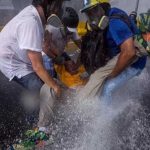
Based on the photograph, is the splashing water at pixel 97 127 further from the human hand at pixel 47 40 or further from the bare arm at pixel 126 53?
the human hand at pixel 47 40

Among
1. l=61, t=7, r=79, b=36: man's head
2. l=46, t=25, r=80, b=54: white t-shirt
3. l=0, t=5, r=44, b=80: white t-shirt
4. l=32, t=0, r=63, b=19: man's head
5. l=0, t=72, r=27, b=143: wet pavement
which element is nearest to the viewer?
l=0, t=5, r=44, b=80: white t-shirt

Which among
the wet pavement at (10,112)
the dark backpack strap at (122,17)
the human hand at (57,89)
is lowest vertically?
the wet pavement at (10,112)

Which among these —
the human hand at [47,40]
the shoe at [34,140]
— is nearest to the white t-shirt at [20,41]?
the human hand at [47,40]

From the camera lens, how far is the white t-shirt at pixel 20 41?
4484 millimetres

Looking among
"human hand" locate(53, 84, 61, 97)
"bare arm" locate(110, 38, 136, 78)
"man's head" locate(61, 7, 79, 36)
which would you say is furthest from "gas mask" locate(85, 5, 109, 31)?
"human hand" locate(53, 84, 61, 97)

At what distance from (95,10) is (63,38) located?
0.48 meters

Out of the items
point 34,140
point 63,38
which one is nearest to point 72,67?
point 63,38

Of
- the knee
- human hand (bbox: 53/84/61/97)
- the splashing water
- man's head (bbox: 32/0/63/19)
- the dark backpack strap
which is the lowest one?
the splashing water

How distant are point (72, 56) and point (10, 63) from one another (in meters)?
0.67

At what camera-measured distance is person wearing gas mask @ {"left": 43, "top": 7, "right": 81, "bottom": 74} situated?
16.2ft

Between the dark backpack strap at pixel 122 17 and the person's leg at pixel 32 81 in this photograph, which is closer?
the dark backpack strap at pixel 122 17

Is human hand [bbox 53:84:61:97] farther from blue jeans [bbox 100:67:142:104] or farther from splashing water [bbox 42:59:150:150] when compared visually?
blue jeans [bbox 100:67:142:104]

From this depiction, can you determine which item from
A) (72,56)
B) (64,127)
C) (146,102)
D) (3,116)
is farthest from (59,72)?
(146,102)

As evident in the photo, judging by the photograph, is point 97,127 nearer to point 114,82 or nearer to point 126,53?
point 114,82
